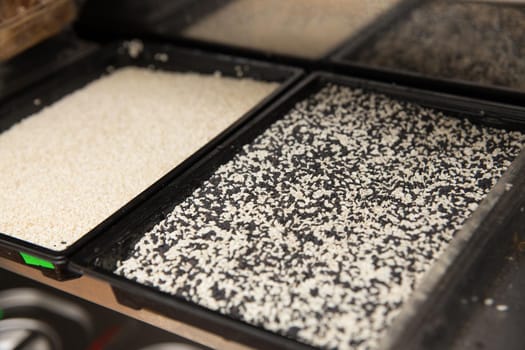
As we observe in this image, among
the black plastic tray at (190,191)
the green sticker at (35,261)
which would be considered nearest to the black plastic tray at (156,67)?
the black plastic tray at (190,191)

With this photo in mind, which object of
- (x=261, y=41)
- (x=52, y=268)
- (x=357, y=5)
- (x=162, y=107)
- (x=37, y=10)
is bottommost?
(x=52, y=268)

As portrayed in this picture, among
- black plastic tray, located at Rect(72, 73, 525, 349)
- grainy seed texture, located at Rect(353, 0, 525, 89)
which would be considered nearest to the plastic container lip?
black plastic tray, located at Rect(72, 73, 525, 349)

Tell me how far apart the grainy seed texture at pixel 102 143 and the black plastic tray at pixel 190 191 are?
0.14 metres

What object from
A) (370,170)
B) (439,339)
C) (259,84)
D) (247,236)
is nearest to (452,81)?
(370,170)

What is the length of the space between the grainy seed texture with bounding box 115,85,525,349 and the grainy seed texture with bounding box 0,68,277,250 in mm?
209

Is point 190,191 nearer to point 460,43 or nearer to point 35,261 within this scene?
point 35,261

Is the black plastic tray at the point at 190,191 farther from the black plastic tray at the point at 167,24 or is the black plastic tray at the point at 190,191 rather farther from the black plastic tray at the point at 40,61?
the black plastic tray at the point at 40,61

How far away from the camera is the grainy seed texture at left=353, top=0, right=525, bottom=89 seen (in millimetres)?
1616

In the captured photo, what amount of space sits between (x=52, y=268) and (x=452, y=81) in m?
1.15

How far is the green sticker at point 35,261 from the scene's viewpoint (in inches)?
51.3

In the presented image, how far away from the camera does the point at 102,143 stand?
184cm

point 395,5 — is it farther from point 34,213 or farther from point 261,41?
point 34,213

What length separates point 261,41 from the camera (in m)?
2.07

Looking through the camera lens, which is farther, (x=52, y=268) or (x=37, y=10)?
(x=37, y=10)
